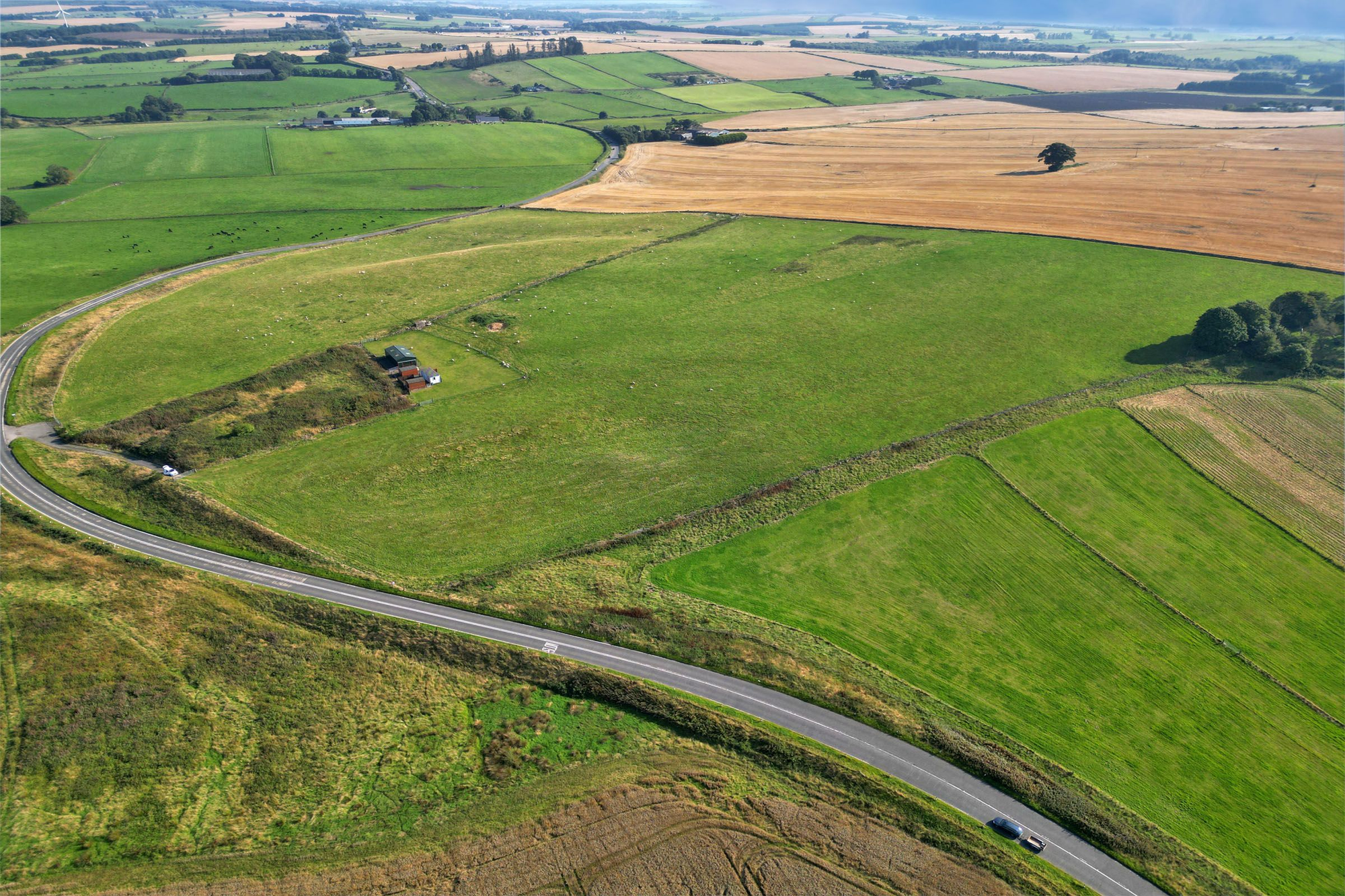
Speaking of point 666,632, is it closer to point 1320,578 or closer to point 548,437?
point 548,437

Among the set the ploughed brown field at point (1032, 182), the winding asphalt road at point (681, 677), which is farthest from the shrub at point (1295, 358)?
the winding asphalt road at point (681, 677)

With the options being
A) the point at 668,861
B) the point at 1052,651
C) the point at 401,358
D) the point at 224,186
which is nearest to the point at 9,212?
the point at 224,186

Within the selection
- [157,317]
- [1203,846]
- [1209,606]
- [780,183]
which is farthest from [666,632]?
[780,183]

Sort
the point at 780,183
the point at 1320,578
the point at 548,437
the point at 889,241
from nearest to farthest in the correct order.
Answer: the point at 1320,578 < the point at 548,437 < the point at 889,241 < the point at 780,183

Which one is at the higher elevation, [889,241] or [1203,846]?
[889,241]

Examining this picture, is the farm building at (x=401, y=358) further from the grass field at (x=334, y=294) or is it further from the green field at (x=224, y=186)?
the green field at (x=224, y=186)

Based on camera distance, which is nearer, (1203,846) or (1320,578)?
(1203,846)

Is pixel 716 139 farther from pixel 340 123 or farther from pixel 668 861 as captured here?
pixel 668 861
